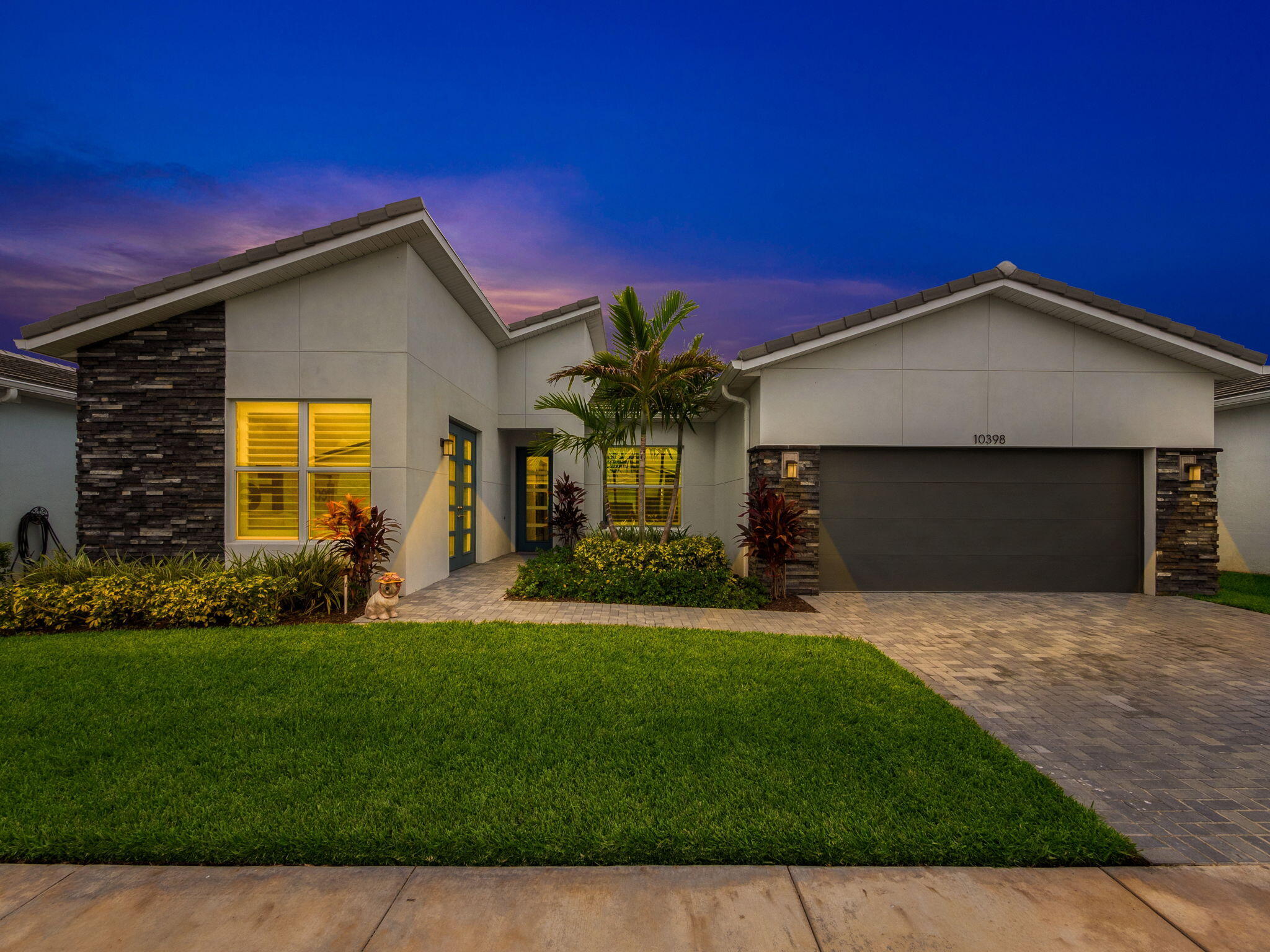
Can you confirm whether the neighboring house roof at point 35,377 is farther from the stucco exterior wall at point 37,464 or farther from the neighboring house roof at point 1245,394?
the neighboring house roof at point 1245,394

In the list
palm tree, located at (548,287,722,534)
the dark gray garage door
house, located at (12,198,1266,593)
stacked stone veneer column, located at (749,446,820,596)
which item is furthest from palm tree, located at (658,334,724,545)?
the dark gray garage door

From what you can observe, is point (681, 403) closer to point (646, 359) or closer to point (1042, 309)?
point (646, 359)

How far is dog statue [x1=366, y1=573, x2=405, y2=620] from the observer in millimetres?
7242

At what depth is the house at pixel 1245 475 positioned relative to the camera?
1163 cm

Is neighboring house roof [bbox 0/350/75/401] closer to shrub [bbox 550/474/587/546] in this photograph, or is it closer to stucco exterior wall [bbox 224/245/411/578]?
stucco exterior wall [bbox 224/245/411/578]

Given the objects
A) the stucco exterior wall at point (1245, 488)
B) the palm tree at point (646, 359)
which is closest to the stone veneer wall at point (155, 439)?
the palm tree at point (646, 359)

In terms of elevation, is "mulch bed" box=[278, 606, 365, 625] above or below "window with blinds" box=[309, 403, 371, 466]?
below

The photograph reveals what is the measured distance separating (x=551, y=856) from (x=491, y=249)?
18655 millimetres

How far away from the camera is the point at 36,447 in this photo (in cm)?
1147

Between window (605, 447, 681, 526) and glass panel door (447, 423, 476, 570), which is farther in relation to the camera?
window (605, 447, 681, 526)

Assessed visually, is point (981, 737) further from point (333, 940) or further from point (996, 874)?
point (333, 940)

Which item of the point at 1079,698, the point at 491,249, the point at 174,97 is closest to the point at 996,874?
the point at 1079,698

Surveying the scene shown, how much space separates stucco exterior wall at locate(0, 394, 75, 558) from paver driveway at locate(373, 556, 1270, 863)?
8168 millimetres

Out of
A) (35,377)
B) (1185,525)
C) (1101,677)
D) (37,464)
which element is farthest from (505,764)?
(35,377)
